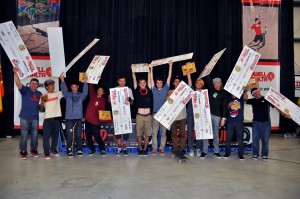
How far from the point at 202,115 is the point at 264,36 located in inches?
134

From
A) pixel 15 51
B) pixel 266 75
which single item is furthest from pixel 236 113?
pixel 15 51

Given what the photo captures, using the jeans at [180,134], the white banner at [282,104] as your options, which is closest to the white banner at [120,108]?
the jeans at [180,134]

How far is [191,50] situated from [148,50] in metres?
0.94

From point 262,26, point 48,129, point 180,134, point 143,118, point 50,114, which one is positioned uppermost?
point 262,26

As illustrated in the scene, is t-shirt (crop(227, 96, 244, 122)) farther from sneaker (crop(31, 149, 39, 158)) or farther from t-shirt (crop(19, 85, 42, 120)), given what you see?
sneaker (crop(31, 149, 39, 158))

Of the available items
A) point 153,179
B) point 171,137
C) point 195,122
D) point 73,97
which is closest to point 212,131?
point 195,122

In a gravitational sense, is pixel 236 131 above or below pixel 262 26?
below

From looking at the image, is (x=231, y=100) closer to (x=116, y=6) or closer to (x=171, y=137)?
(x=171, y=137)

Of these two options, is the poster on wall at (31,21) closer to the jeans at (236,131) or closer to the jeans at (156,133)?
the jeans at (156,133)

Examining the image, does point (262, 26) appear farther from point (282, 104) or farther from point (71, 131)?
point (71, 131)

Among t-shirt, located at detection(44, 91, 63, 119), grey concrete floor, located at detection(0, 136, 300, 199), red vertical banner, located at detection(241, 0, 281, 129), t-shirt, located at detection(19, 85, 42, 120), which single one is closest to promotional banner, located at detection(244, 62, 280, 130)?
red vertical banner, located at detection(241, 0, 281, 129)

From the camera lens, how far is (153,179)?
14.6 ft

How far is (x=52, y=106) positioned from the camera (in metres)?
5.57

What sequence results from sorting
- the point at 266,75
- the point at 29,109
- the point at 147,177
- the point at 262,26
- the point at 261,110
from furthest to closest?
the point at 266,75, the point at 262,26, the point at 261,110, the point at 29,109, the point at 147,177
